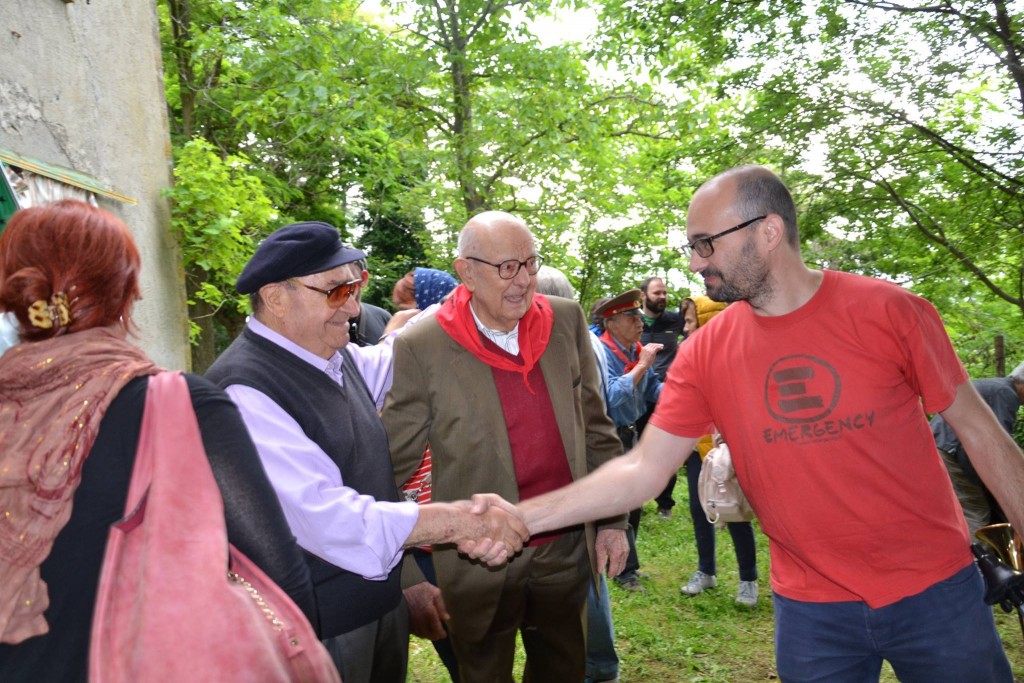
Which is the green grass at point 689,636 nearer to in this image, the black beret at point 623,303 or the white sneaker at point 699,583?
the white sneaker at point 699,583

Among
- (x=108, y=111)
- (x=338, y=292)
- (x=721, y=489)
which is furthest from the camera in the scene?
(x=108, y=111)

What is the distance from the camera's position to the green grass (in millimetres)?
5398

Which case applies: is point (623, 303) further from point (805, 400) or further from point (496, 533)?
point (805, 400)

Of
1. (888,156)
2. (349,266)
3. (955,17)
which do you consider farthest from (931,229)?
(349,266)

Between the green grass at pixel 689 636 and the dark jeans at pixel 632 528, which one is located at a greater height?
the dark jeans at pixel 632 528

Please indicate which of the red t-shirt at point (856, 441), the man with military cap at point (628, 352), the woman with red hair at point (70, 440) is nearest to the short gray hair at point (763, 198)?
the red t-shirt at point (856, 441)

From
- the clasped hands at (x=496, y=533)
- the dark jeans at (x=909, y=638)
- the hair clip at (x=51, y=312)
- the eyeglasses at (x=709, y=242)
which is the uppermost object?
the eyeglasses at (x=709, y=242)

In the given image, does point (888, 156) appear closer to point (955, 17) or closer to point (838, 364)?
point (955, 17)

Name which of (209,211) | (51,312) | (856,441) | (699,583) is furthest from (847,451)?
(209,211)

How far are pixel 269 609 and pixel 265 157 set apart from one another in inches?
642

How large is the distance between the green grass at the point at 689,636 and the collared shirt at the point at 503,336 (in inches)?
109

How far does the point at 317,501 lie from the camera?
253 centimetres

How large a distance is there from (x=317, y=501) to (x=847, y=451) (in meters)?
1.59

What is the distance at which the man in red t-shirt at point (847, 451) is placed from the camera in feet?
8.15
